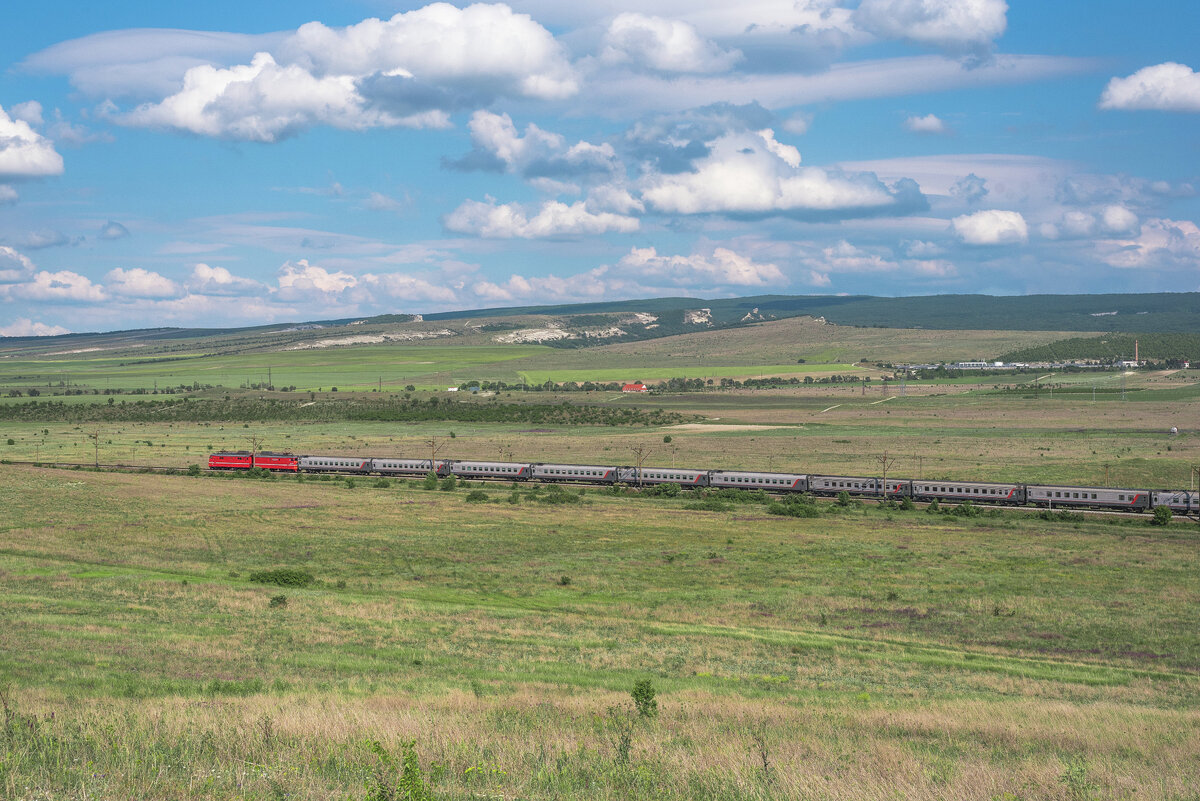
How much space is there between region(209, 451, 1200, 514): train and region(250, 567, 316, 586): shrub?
151 ft

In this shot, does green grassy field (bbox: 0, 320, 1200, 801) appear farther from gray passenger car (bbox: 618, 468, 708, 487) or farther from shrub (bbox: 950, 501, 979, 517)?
gray passenger car (bbox: 618, 468, 708, 487)

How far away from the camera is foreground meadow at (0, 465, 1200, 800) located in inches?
426

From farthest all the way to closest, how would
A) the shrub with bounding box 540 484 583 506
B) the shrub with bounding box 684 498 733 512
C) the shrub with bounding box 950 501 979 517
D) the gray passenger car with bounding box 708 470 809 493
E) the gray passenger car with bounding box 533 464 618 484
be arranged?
the gray passenger car with bounding box 533 464 618 484
the gray passenger car with bounding box 708 470 809 493
the shrub with bounding box 540 484 583 506
the shrub with bounding box 684 498 733 512
the shrub with bounding box 950 501 979 517

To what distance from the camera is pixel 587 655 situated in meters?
25.3

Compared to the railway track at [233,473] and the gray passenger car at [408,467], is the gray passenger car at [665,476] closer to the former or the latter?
the railway track at [233,473]

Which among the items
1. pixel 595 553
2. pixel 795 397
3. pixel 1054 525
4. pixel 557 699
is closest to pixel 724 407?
pixel 795 397

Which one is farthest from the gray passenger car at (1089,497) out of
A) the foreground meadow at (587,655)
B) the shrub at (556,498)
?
the shrub at (556,498)

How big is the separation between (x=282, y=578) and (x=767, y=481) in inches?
1904


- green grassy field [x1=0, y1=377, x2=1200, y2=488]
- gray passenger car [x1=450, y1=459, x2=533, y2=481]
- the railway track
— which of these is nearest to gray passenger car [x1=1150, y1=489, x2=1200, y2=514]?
the railway track

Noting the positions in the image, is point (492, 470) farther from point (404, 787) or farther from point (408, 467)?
point (404, 787)

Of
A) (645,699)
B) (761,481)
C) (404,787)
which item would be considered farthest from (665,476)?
(404,787)

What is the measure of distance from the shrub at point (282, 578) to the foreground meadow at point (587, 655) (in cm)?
19

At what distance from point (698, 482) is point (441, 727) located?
68392 millimetres

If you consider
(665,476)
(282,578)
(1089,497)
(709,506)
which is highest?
(282,578)
